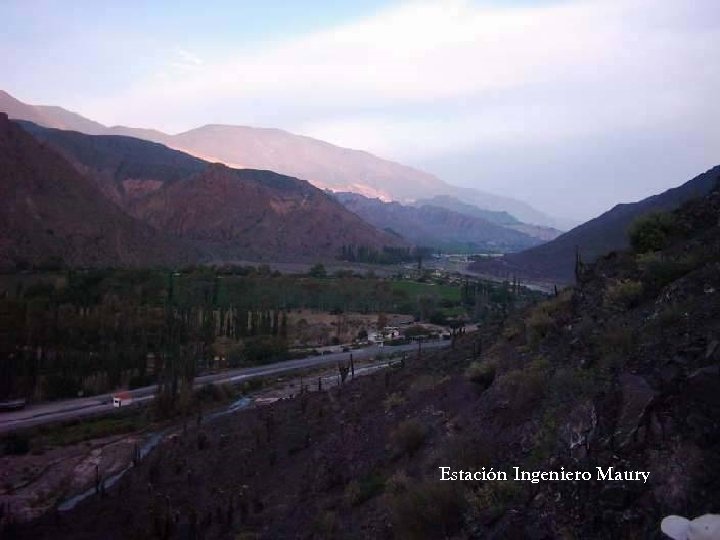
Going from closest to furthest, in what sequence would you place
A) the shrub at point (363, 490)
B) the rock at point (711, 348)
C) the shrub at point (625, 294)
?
the rock at point (711, 348), the shrub at point (363, 490), the shrub at point (625, 294)

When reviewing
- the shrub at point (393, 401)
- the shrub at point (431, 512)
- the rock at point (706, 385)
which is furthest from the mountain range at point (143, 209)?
the rock at point (706, 385)

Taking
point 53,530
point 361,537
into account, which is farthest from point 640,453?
point 53,530

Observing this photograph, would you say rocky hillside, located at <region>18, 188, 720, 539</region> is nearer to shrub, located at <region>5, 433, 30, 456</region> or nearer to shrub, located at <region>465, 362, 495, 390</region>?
shrub, located at <region>465, 362, 495, 390</region>

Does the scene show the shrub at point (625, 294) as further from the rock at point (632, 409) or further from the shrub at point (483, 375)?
the rock at point (632, 409)

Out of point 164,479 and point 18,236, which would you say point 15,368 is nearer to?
point 164,479

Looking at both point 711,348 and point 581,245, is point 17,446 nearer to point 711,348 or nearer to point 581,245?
point 711,348
